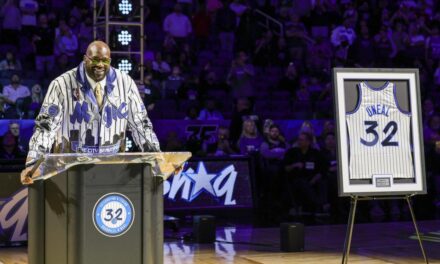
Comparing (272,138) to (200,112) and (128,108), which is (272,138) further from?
(128,108)

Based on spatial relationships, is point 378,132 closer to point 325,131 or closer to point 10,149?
point 10,149

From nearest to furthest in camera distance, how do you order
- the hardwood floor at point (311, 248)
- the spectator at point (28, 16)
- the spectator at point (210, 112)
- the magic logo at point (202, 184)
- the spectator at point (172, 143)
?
the hardwood floor at point (311, 248)
the magic logo at point (202, 184)
the spectator at point (172, 143)
the spectator at point (210, 112)
the spectator at point (28, 16)

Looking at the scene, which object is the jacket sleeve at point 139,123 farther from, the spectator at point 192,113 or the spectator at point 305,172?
the spectator at point 192,113

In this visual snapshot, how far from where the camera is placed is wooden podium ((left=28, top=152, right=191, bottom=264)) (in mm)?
4293

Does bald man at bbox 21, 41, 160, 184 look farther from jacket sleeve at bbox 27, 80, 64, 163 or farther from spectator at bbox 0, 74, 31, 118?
spectator at bbox 0, 74, 31, 118

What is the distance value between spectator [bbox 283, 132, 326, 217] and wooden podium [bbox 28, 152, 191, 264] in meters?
6.97

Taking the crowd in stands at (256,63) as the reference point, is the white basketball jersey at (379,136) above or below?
below

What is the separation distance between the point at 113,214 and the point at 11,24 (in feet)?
34.2

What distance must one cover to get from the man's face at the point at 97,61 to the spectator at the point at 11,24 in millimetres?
9703

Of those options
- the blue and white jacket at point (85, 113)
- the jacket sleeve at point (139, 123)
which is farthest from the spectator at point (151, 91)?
the blue and white jacket at point (85, 113)

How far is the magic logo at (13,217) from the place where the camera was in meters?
8.32

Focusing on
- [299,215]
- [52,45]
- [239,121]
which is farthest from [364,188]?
[52,45]

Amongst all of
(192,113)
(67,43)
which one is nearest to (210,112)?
(192,113)

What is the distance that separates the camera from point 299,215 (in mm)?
11250
